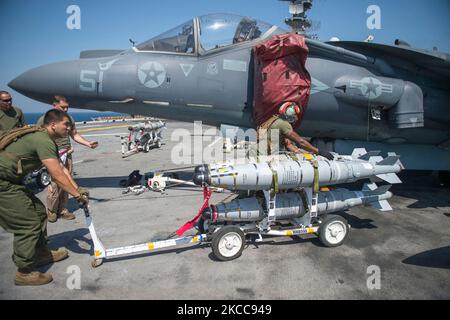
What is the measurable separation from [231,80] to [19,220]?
→ 182 inches

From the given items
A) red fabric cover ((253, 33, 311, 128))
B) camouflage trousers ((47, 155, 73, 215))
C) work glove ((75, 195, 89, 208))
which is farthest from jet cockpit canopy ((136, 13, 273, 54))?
work glove ((75, 195, 89, 208))

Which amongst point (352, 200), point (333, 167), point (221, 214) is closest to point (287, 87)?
point (333, 167)

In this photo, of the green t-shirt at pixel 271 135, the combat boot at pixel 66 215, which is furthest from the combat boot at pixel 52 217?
the green t-shirt at pixel 271 135

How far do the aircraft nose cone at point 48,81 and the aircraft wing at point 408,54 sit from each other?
6.08 m

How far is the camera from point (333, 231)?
179 inches

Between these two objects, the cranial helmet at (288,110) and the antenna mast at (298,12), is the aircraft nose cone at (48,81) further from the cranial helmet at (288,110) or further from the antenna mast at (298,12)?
the antenna mast at (298,12)

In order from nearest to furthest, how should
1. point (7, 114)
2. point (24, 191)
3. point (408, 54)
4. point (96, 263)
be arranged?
point (24, 191) < point (96, 263) < point (7, 114) < point (408, 54)

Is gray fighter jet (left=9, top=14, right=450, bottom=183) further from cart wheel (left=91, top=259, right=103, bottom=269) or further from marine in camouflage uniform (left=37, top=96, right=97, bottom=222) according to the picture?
cart wheel (left=91, top=259, right=103, bottom=269)

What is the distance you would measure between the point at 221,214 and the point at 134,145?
36.0 ft

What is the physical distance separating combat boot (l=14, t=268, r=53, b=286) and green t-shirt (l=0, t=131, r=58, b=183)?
3.87 feet

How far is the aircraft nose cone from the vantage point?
6109 mm

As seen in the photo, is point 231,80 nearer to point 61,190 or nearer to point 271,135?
point 271,135

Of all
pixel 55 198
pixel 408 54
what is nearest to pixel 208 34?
pixel 408 54

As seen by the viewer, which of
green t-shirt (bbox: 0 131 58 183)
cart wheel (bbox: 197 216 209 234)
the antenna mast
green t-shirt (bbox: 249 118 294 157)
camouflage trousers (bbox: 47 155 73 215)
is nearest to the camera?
green t-shirt (bbox: 0 131 58 183)
